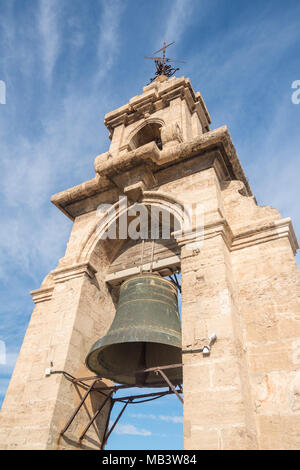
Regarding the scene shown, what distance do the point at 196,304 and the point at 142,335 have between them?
72 centimetres

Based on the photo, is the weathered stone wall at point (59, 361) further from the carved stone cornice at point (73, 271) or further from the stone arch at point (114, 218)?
the stone arch at point (114, 218)

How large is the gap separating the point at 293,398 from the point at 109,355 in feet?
8.12

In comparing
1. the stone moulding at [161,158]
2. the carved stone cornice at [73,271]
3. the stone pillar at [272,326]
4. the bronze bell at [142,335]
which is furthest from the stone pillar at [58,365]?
the stone pillar at [272,326]

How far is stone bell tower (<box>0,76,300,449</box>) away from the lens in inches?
136

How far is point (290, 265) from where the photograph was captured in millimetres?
4379

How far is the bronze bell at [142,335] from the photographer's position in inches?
166

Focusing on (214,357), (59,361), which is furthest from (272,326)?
(59,361)

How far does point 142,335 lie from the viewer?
159 inches

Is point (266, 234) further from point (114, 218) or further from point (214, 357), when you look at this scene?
point (114, 218)

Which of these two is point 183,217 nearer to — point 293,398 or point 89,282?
point 89,282

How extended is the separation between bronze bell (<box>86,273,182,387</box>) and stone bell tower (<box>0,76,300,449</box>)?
0.37 metres

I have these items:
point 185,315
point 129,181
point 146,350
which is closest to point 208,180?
point 129,181

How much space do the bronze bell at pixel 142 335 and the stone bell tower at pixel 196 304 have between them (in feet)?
1.21

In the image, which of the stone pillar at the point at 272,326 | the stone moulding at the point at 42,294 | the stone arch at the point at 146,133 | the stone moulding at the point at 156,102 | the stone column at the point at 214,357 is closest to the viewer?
the stone column at the point at 214,357
